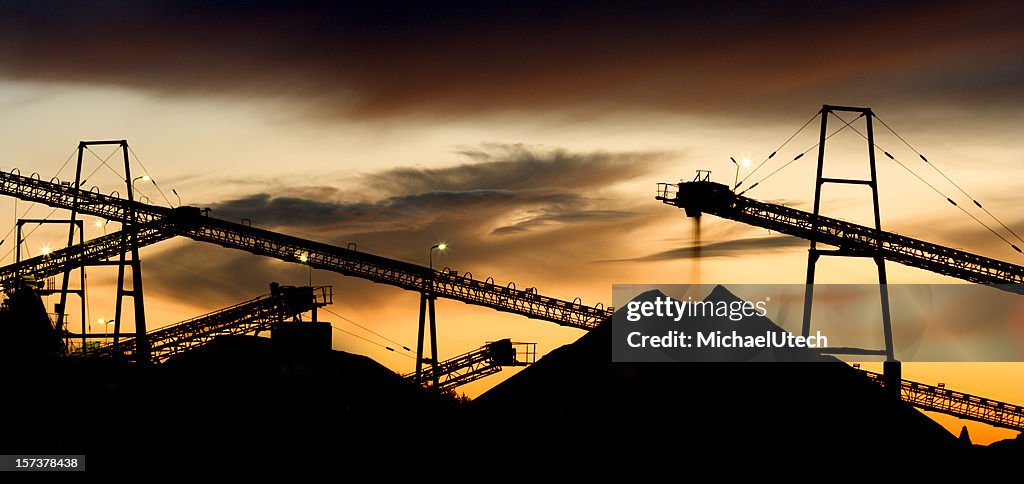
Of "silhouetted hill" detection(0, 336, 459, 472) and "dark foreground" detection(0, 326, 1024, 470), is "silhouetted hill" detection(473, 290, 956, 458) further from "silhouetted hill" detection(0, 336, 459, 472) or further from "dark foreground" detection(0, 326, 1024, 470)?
"silhouetted hill" detection(0, 336, 459, 472)

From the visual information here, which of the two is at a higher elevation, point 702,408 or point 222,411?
point 702,408

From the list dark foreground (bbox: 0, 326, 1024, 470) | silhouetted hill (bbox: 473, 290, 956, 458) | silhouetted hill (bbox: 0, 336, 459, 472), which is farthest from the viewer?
silhouetted hill (bbox: 0, 336, 459, 472)

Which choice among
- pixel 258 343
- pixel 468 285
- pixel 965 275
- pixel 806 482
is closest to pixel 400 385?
pixel 258 343

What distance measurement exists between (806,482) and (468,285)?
5409 centimetres

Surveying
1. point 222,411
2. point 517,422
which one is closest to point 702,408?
point 517,422

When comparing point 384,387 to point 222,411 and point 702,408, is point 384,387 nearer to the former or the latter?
point 222,411

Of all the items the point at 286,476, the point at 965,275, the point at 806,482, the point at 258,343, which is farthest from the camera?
the point at 965,275

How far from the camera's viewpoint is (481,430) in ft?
136

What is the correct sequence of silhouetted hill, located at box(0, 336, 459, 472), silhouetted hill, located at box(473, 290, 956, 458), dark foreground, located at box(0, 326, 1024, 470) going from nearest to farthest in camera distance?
dark foreground, located at box(0, 326, 1024, 470), silhouetted hill, located at box(473, 290, 956, 458), silhouetted hill, located at box(0, 336, 459, 472)

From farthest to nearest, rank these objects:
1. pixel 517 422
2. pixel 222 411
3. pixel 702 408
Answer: pixel 222 411, pixel 702 408, pixel 517 422

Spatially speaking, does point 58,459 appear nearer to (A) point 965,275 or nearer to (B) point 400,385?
(B) point 400,385

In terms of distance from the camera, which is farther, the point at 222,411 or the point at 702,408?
the point at 222,411

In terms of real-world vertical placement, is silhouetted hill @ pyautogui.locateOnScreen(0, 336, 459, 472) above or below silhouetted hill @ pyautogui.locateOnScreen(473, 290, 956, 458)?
below

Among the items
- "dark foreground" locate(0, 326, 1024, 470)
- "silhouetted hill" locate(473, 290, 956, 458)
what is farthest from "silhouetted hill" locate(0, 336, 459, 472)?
"silhouetted hill" locate(473, 290, 956, 458)
